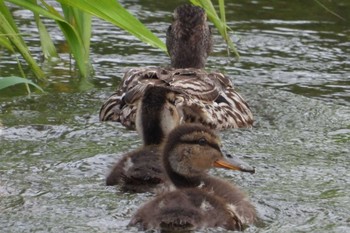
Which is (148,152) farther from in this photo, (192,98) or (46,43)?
(46,43)

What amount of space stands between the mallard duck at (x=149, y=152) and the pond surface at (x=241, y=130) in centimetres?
14

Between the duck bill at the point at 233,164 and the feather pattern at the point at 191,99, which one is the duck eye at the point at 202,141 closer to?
the duck bill at the point at 233,164

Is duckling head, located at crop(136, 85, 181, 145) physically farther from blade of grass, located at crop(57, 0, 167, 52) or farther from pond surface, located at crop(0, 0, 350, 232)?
blade of grass, located at crop(57, 0, 167, 52)

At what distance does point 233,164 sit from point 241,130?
1.92 m

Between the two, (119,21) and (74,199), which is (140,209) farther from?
(119,21)

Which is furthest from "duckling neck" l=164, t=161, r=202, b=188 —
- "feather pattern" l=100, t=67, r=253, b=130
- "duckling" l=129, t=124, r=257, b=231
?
"feather pattern" l=100, t=67, r=253, b=130

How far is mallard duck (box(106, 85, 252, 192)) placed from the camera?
704 centimetres

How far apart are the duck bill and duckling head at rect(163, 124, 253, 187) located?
0.33 ft

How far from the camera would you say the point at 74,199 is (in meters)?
6.81

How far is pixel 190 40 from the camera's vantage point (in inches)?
398

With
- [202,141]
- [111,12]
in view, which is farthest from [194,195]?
[111,12]

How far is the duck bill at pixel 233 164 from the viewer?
6863 millimetres

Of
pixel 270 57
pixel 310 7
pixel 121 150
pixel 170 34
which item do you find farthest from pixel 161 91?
pixel 310 7

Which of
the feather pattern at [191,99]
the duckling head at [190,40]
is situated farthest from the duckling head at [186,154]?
the duckling head at [190,40]
